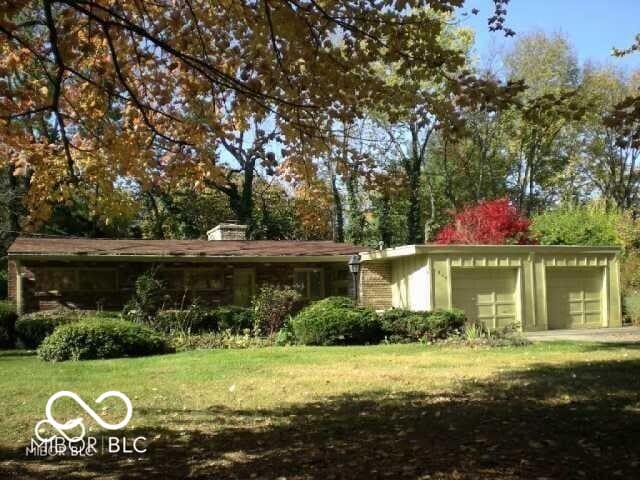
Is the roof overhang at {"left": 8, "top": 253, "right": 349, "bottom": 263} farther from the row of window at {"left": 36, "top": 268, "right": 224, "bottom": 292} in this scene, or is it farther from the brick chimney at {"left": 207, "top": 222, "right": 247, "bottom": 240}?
the brick chimney at {"left": 207, "top": 222, "right": 247, "bottom": 240}

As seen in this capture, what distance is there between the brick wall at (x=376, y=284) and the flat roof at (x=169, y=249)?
2.80 feet

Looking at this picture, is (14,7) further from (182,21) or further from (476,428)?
(476,428)

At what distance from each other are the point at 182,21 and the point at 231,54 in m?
0.71

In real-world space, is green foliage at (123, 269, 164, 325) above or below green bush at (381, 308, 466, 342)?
above

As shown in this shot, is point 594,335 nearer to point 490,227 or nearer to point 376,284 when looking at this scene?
point 490,227

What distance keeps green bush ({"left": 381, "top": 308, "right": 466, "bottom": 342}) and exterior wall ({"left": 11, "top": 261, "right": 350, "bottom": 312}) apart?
5959 mm

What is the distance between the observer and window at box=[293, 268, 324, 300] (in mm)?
21859

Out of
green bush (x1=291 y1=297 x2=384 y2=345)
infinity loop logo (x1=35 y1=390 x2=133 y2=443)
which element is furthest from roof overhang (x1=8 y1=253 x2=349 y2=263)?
infinity loop logo (x1=35 y1=390 x2=133 y2=443)

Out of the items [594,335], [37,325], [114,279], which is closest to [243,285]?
[114,279]

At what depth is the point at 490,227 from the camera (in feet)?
79.5

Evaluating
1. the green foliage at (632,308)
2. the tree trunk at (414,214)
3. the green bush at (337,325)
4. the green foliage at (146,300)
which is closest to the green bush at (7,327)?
the green foliage at (146,300)

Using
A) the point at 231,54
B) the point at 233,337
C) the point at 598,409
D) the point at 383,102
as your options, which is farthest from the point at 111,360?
the point at 598,409

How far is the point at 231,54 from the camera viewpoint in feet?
26.0

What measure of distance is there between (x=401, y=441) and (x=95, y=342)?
905 cm
